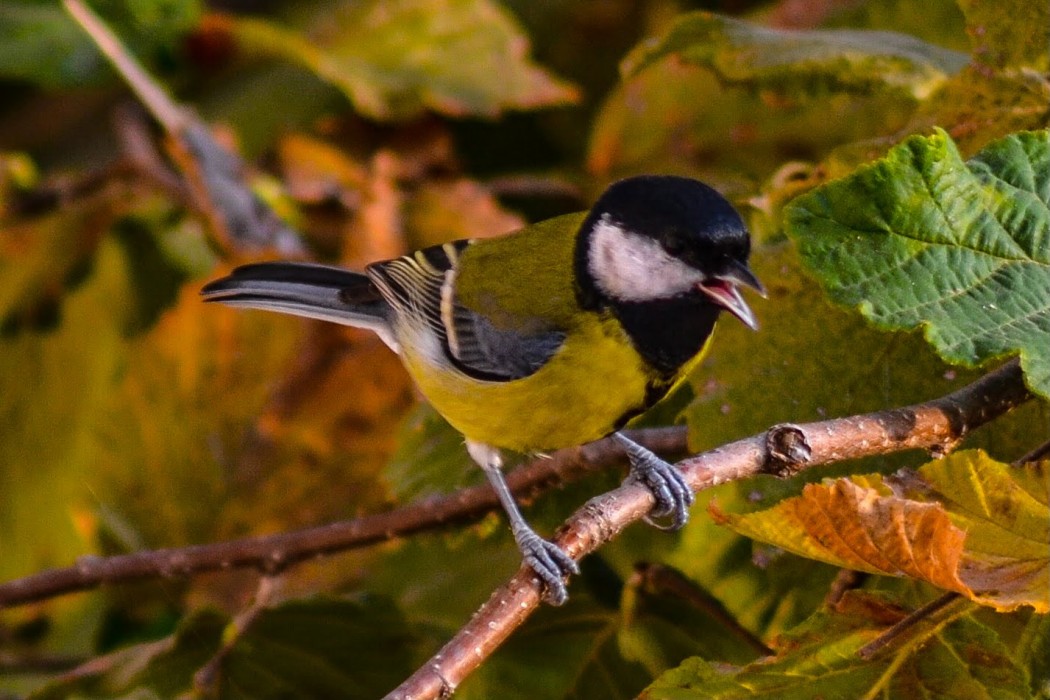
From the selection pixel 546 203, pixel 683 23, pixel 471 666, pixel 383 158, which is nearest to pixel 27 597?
pixel 471 666

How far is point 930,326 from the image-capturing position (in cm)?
95

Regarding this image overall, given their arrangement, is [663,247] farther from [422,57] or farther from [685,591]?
[422,57]

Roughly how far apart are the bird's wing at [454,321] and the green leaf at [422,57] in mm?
619

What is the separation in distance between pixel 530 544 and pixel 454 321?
0.45m

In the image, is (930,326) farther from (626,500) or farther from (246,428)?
(246,428)

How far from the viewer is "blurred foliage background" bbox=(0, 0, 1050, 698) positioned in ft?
4.31

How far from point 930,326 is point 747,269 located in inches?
15.4

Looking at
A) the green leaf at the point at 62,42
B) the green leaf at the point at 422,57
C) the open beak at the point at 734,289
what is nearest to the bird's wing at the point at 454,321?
the open beak at the point at 734,289

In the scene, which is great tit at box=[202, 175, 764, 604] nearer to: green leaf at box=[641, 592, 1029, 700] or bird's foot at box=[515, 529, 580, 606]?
bird's foot at box=[515, 529, 580, 606]

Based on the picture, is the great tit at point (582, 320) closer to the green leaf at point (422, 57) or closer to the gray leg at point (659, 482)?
the gray leg at point (659, 482)

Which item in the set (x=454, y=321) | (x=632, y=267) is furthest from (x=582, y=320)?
(x=454, y=321)

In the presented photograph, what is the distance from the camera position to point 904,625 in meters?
0.98

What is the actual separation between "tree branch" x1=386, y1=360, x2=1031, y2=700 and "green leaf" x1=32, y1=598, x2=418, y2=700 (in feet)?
1.75

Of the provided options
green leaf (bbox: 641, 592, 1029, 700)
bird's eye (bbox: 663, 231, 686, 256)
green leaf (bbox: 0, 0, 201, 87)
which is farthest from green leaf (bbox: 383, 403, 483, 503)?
green leaf (bbox: 0, 0, 201, 87)
